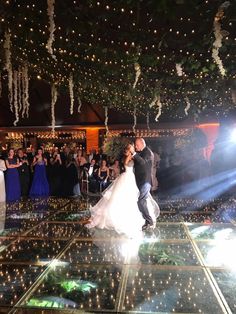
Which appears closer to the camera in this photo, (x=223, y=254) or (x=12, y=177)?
(x=223, y=254)

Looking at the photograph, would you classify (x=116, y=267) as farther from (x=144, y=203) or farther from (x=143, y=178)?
(x=143, y=178)

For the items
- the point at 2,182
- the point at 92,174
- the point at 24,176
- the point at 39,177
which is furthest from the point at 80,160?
the point at 2,182

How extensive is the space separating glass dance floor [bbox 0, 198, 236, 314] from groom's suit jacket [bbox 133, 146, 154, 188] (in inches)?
39.2

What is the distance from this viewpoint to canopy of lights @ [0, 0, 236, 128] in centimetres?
433

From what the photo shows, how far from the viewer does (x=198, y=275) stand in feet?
13.5

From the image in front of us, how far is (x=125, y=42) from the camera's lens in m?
5.34

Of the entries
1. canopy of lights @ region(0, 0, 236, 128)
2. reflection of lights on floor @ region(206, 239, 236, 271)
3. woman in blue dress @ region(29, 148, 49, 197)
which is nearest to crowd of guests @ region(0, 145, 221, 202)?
woman in blue dress @ region(29, 148, 49, 197)

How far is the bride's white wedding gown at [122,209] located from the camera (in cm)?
645

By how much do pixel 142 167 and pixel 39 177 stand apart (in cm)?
611

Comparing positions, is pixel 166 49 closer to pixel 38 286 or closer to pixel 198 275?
pixel 198 275

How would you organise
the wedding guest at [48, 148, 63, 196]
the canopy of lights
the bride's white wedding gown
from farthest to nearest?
the wedding guest at [48, 148, 63, 196]
the bride's white wedding gown
the canopy of lights

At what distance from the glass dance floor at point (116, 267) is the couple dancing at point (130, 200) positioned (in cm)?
30

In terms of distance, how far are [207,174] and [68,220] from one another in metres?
7.06

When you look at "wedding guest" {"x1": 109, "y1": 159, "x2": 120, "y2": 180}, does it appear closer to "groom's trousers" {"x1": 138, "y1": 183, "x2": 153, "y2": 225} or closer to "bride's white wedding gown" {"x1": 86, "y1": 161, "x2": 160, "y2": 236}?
"bride's white wedding gown" {"x1": 86, "y1": 161, "x2": 160, "y2": 236}
